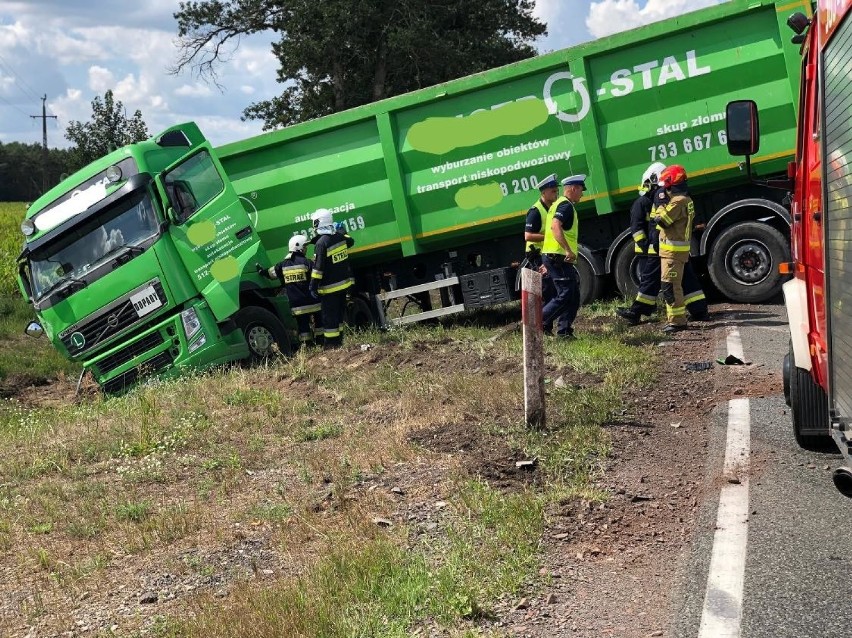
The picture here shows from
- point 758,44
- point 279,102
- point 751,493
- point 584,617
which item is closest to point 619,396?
point 751,493

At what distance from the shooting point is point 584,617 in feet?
12.6

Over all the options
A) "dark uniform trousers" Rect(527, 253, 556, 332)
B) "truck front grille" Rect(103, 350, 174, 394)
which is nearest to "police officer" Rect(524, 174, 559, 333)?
"dark uniform trousers" Rect(527, 253, 556, 332)

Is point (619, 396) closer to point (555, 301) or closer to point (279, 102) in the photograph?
point (555, 301)

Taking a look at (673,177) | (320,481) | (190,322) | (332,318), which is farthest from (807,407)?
(332,318)

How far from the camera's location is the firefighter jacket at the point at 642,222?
417 inches

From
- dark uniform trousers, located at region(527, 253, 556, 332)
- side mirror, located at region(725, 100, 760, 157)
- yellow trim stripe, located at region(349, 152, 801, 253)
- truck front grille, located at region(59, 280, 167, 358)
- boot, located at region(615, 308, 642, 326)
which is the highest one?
side mirror, located at region(725, 100, 760, 157)

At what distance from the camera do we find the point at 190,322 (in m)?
11.2

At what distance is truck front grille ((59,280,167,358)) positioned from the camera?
36.7 ft

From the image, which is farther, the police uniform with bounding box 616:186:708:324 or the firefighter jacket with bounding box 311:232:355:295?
the firefighter jacket with bounding box 311:232:355:295

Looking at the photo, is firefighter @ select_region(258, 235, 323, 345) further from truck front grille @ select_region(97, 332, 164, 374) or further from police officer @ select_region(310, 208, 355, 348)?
truck front grille @ select_region(97, 332, 164, 374)

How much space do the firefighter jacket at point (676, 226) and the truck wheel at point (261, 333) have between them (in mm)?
4679

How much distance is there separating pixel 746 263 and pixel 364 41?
17283mm

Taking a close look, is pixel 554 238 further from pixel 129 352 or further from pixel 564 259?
pixel 129 352

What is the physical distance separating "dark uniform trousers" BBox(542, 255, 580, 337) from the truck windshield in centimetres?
435
